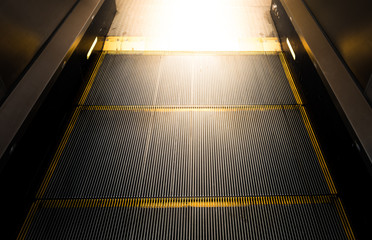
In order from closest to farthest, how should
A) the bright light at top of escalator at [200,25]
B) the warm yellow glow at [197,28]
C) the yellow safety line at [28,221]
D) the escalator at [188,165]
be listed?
the yellow safety line at [28,221] < the escalator at [188,165] < the warm yellow glow at [197,28] < the bright light at top of escalator at [200,25]

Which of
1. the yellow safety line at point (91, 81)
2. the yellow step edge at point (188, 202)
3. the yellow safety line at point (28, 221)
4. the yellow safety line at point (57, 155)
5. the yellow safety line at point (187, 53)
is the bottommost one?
the yellow safety line at point (28, 221)

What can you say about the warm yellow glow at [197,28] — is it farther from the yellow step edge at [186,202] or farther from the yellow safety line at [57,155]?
the yellow step edge at [186,202]

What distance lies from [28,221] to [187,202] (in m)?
1.54

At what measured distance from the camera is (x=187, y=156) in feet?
10.9

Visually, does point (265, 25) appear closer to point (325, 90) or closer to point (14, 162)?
point (325, 90)

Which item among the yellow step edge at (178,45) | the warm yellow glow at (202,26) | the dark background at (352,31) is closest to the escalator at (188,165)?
the yellow step edge at (178,45)

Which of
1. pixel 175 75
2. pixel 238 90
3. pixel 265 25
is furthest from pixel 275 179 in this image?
pixel 265 25

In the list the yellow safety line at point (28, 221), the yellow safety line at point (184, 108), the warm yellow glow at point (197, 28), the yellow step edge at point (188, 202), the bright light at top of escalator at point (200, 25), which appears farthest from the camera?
the bright light at top of escalator at point (200, 25)

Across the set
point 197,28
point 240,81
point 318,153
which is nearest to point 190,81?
point 240,81

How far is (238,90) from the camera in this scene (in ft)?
A: 13.9

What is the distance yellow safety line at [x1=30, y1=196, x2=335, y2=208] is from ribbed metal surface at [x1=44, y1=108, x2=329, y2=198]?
60mm

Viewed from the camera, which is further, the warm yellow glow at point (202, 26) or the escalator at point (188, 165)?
the warm yellow glow at point (202, 26)

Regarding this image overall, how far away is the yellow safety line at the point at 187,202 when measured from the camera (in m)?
2.89

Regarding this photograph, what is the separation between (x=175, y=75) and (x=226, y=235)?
8.63ft
